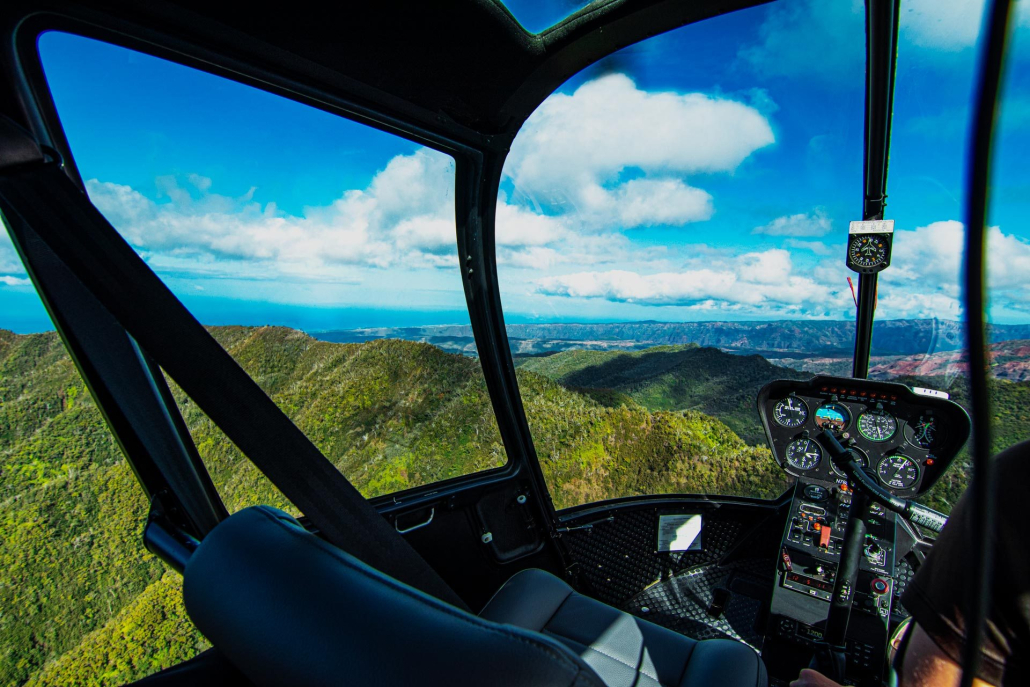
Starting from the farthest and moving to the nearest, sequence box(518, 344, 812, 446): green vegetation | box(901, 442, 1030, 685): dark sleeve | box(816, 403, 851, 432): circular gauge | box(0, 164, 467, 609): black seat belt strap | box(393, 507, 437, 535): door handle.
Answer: box(518, 344, 812, 446): green vegetation
box(816, 403, 851, 432): circular gauge
box(393, 507, 437, 535): door handle
box(0, 164, 467, 609): black seat belt strap
box(901, 442, 1030, 685): dark sleeve

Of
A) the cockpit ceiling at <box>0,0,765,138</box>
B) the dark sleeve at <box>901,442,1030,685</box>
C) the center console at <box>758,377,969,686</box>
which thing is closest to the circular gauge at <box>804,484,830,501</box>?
the center console at <box>758,377,969,686</box>

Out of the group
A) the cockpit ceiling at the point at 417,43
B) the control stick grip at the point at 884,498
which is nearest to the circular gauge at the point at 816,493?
the control stick grip at the point at 884,498

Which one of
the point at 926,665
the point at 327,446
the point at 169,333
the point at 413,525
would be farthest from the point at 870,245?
the point at 169,333

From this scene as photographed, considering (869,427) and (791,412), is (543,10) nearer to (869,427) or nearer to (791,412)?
(791,412)

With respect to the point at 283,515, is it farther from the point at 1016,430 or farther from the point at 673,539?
the point at 673,539

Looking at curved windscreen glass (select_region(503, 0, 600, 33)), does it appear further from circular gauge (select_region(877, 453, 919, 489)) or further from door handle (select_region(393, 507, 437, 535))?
circular gauge (select_region(877, 453, 919, 489))

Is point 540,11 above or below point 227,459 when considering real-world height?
above
